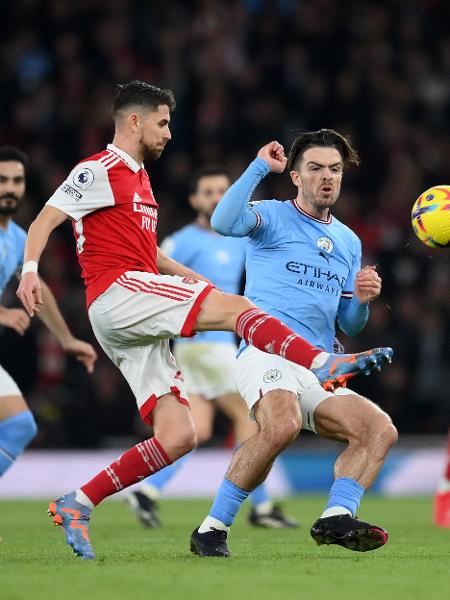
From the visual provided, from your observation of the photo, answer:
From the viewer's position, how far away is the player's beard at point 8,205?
7652 millimetres

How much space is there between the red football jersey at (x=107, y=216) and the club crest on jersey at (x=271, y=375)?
742 millimetres

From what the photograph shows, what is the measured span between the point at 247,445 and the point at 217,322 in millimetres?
675

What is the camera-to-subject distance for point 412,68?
16.2 m

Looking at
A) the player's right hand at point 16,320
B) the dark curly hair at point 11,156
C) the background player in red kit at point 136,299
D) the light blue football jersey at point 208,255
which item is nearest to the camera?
the background player in red kit at point 136,299

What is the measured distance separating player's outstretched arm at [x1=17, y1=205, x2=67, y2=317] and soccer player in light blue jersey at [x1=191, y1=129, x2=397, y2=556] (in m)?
0.84

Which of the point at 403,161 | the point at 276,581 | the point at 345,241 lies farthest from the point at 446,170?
the point at 276,581

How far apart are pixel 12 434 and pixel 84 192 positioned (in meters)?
2.29

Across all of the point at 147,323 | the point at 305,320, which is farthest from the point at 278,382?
the point at 147,323

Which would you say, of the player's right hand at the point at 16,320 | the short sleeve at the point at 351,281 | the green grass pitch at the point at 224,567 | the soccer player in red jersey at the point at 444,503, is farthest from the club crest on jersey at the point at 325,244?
A: the soccer player in red jersey at the point at 444,503

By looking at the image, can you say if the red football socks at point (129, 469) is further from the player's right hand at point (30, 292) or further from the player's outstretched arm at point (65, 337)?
the player's outstretched arm at point (65, 337)

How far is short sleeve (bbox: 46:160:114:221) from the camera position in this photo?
5.60m

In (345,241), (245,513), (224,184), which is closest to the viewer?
(345,241)

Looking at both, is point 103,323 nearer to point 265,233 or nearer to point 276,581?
point 265,233

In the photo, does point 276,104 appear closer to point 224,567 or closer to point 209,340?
point 209,340
